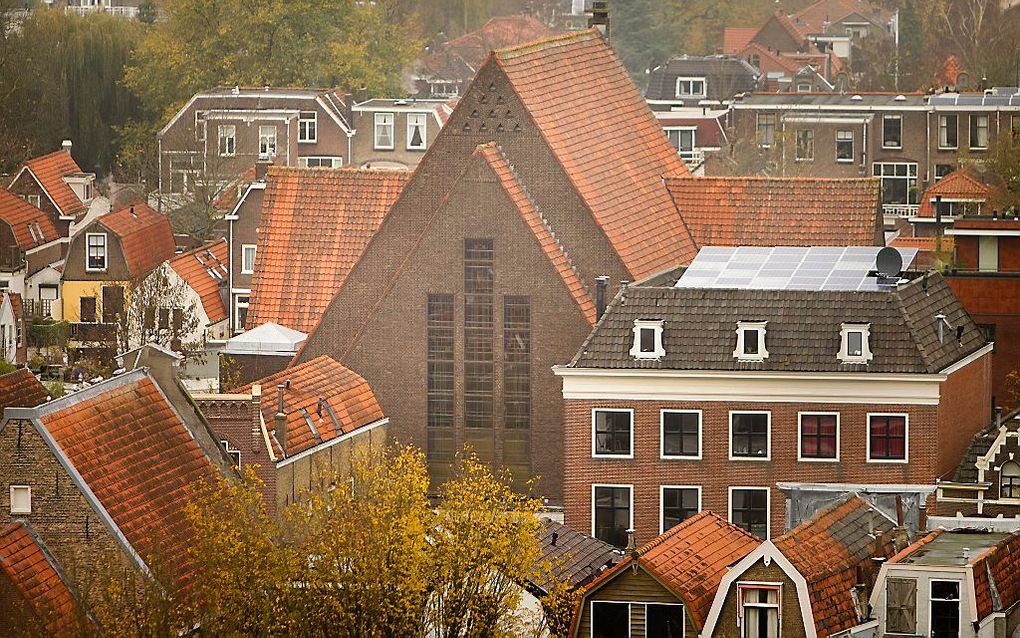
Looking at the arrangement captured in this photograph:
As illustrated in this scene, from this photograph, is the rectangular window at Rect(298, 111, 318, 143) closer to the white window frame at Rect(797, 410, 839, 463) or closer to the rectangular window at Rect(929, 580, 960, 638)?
the white window frame at Rect(797, 410, 839, 463)

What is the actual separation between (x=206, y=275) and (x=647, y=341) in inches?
1349

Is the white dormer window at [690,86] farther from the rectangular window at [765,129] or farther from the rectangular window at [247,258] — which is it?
the rectangular window at [247,258]

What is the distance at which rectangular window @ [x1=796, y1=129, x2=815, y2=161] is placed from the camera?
14412cm

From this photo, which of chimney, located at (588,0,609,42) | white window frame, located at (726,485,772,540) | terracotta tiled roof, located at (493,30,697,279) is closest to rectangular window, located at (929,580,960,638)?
white window frame, located at (726,485,772,540)

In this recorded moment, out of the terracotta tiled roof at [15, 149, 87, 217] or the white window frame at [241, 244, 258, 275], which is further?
the terracotta tiled roof at [15, 149, 87, 217]

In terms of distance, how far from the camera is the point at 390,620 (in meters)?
57.8

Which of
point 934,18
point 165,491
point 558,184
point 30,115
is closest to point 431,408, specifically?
point 558,184

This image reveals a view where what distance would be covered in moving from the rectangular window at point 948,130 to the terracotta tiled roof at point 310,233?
5848 cm

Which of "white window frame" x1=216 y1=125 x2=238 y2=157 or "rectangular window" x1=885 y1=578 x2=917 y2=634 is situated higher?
"white window frame" x1=216 y1=125 x2=238 y2=157

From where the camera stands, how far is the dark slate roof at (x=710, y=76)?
171m

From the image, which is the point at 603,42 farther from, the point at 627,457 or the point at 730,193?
the point at 627,457

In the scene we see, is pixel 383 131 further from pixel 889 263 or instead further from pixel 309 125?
pixel 889 263

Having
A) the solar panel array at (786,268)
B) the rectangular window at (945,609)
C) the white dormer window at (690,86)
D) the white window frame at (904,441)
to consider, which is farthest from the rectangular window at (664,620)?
the white dormer window at (690,86)

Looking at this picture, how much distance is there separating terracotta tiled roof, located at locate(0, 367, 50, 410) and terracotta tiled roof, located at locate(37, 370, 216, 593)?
5.03 m
